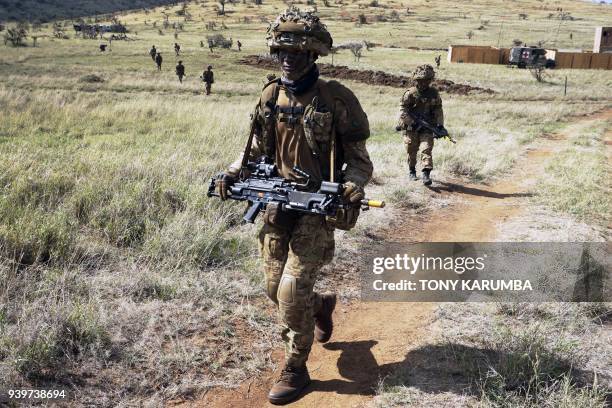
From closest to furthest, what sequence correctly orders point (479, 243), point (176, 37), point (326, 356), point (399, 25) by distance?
1. point (326, 356)
2. point (479, 243)
3. point (176, 37)
4. point (399, 25)

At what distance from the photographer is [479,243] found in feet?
19.7

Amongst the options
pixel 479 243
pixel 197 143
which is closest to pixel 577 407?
pixel 479 243

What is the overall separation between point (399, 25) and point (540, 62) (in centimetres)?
3756

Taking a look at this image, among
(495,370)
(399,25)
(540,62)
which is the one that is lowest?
(495,370)

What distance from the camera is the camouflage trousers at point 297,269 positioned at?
3.20m

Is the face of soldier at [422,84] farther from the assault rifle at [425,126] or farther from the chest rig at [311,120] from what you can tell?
the chest rig at [311,120]

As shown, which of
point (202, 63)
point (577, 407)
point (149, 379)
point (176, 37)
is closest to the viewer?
point (577, 407)

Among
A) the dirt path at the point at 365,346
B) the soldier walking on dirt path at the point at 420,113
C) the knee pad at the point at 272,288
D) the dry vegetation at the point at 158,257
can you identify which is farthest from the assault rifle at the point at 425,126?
the knee pad at the point at 272,288

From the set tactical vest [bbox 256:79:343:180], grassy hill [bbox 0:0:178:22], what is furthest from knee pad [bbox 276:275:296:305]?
grassy hill [bbox 0:0:178:22]

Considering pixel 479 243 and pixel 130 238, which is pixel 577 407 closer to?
pixel 479 243

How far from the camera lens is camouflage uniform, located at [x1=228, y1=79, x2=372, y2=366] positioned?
10.5 ft

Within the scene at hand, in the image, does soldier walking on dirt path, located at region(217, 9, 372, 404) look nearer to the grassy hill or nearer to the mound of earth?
the mound of earth

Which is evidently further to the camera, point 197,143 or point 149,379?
point 197,143

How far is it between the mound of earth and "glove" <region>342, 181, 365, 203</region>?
24406 mm
